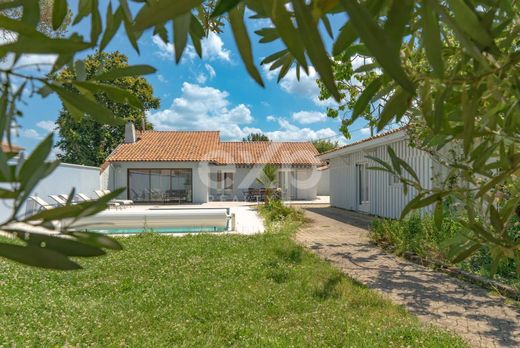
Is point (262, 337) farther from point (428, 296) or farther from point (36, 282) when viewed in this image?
point (36, 282)

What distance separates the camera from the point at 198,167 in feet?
85.6

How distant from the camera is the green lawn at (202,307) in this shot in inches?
153

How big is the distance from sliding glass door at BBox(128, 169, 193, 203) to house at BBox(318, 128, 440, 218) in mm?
9716

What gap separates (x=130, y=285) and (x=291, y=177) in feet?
79.3

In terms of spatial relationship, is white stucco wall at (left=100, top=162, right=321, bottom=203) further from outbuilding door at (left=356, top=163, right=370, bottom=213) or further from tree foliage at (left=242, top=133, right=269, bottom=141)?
tree foliage at (left=242, top=133, right=269, bottom=141)

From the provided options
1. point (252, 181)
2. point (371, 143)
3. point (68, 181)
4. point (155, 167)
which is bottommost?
point (68, 181)

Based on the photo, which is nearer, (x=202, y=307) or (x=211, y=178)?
(x=202, y=307)

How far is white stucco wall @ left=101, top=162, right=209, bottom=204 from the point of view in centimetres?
2569

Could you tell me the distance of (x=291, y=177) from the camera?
29.6 m

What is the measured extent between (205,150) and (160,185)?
398 cm

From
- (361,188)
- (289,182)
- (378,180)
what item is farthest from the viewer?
(289,182)

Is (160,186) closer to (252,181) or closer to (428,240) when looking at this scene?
(252,181)

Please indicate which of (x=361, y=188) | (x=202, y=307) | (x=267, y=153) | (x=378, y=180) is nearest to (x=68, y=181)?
(x=361, y=188)

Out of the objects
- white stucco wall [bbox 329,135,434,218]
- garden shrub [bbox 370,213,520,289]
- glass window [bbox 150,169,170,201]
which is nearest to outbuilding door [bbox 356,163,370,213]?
white stucco wall [bbox 329,135,434,218]
